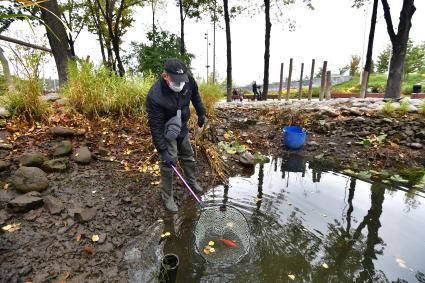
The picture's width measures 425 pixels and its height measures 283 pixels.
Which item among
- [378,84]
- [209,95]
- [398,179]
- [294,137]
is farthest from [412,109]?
[378,84]

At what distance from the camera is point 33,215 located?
267cm

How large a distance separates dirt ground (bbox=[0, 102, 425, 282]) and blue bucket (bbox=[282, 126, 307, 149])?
0.23 metres

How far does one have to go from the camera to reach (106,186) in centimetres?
342

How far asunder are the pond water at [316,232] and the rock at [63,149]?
70.0 inches

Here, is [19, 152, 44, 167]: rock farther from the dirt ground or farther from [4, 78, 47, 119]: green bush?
[4, 78, 47, 119]: green bush

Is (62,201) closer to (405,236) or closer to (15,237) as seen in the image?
(15,237)

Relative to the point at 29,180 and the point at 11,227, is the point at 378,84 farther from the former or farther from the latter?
the point at 11,227

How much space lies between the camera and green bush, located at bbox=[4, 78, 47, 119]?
13.7 feet

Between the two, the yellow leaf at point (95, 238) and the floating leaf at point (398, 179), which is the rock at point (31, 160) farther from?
the floating leaf at point (398, 179)

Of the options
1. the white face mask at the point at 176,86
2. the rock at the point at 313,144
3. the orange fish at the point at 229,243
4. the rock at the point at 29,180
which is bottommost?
the orange fish at the point at 229,243

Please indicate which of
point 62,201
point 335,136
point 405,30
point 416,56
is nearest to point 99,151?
point 62,201

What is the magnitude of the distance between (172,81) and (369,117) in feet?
19.0

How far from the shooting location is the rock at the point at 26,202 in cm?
266

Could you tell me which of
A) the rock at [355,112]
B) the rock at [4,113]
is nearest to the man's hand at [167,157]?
the rock at [4,113]
